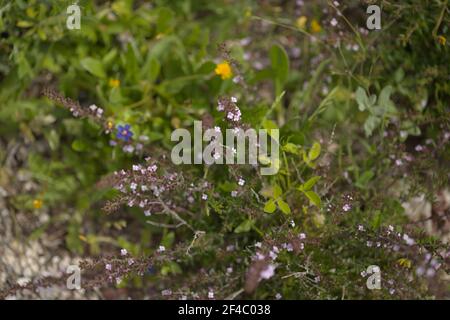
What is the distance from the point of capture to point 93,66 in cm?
288

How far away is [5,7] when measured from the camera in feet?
8.23

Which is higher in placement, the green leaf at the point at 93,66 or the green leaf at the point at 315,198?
the green leaf at the point at 93,66

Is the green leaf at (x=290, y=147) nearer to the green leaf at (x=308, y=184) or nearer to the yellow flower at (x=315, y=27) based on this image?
the green leaf at (x=308, y=184)

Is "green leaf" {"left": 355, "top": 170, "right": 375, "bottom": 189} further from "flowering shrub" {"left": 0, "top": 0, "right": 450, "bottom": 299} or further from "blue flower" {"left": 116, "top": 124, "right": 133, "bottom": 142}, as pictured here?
"blue flower" {"left": 116, "top": 124, "right": 133, "bottom": 142}

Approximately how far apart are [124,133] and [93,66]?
467mm

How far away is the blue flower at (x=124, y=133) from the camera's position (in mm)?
2623

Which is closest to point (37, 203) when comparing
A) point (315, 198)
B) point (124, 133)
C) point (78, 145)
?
point (78, 145)

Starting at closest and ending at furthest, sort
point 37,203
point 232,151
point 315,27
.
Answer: point 232,151, point 37,203, point 315,27

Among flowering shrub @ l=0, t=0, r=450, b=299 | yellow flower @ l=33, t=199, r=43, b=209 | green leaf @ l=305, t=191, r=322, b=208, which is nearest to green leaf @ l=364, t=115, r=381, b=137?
flowering shrub @ l=0, t=0, r=450, b=299

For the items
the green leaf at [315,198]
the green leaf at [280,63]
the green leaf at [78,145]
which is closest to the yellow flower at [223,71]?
the green leaf at [280,63]

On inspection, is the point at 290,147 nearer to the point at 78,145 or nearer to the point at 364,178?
the point at 364,178

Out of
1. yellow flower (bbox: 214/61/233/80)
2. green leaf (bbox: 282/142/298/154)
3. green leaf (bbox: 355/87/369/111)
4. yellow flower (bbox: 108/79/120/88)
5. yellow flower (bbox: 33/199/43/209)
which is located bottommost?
yellow flower (bbox: 33/199/43/209)

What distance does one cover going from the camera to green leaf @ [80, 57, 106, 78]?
286 cm
